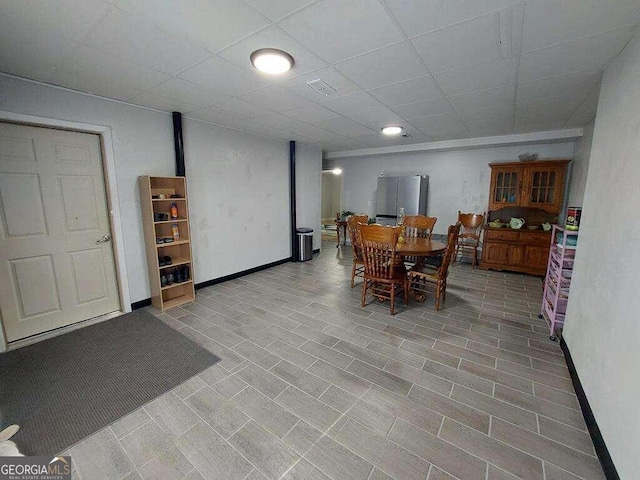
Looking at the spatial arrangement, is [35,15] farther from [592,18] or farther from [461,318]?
[461,318]

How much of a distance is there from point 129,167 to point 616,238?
14.8 ft

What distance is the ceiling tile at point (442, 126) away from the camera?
12.2 ft

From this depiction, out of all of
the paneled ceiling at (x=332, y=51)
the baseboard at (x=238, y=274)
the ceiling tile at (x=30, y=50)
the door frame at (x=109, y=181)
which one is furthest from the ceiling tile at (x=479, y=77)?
the baseboard at (x=238, y=274)

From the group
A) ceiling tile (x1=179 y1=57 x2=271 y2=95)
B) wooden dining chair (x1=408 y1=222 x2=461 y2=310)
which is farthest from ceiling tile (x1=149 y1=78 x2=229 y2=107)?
wooden dining chair (x1=408 y1=222 x2=461 y2=310)

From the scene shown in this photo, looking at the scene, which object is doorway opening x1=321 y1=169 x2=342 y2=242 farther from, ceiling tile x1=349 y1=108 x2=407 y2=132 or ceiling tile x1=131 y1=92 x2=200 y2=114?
ceiling tile x1=131 y1=92 x2=200 y2=114

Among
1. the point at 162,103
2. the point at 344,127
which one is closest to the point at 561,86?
the point at 344,127

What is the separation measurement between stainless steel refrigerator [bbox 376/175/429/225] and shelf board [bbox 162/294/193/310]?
14.8 ft

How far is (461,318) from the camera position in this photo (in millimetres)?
3094

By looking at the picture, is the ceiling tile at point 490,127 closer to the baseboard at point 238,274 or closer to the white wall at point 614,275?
the white wall at point 614,275

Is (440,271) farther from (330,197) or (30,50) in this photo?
(330,197)

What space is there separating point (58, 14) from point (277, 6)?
1309 millimetres

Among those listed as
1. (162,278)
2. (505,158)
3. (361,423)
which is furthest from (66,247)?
(505,158)

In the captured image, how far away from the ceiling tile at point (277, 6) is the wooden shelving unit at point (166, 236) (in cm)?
233

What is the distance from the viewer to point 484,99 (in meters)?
2.93
